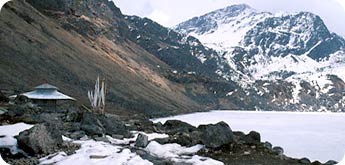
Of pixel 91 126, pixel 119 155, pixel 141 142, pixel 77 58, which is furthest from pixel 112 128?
pixel 77 58

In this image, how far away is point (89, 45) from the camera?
11194 centimetres

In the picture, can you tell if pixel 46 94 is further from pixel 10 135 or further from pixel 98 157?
pixel 98 157

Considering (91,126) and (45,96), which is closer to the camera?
(91,126)

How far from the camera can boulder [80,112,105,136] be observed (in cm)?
2058

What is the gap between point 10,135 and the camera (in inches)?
623

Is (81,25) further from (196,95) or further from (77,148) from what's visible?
(77,148)

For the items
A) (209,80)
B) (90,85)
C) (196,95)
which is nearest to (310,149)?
(90,85)

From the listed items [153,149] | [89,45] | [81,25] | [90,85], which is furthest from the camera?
[81,25]

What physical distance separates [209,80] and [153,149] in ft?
546

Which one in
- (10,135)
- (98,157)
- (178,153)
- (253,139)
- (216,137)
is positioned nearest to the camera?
(98,157)

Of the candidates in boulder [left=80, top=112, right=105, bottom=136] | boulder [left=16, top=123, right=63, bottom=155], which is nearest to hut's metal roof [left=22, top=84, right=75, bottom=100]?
boulder [left=80, top=112, right=105, bottom=136]

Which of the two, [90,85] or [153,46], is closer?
[90,85]

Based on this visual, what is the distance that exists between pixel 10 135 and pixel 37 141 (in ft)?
5.56

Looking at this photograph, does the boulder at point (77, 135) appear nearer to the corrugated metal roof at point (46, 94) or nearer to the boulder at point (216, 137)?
the boulder at point (216, 137)
